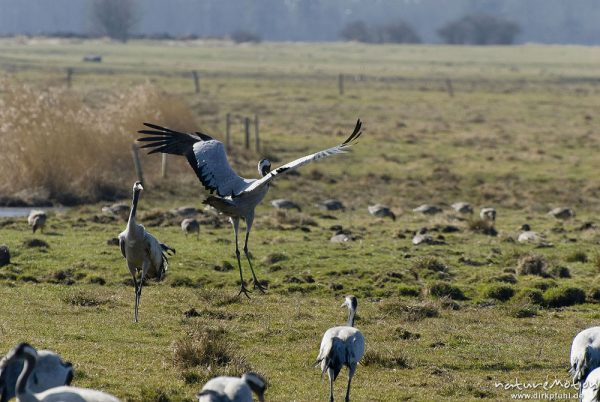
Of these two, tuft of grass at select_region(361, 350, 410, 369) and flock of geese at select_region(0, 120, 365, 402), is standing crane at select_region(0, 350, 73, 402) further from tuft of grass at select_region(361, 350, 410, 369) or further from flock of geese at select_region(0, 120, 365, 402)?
tuft of grass at select_region(361, 350, 410, 369)

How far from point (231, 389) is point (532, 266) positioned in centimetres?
1097

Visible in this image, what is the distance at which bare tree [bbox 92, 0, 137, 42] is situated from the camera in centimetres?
16125

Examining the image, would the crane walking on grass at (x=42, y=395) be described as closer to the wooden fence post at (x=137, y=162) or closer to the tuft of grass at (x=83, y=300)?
the tuft of grass at (x=83, y=300)

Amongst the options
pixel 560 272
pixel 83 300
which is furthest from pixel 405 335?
pixel 560 272

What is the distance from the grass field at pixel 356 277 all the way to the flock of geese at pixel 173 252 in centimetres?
67

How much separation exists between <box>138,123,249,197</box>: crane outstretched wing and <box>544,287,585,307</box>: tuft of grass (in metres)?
4.83

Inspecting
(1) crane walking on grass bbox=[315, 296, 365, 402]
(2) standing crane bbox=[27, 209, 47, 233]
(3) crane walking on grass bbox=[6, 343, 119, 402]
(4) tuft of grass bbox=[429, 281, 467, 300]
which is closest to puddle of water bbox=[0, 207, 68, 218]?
(2) standing crane bbox=[27, 209, 47, 233]

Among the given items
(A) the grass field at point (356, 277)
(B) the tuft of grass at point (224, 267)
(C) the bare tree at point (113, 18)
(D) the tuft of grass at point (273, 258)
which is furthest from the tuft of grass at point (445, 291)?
(C) the bare tree at point (113, 18)

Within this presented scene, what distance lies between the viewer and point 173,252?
1662 centimetres

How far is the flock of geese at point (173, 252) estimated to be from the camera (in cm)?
836

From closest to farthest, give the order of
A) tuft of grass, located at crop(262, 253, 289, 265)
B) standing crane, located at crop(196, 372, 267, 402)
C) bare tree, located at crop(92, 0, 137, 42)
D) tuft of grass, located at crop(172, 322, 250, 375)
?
standing crane, located at crop(196, 372, 267, 402), tuft of grass, located at crop(172, 322, 250, 375), tuft of grass, located at crop(262, 253, 289, 265), bare tree, located at crop(92, 0, 137, 42)

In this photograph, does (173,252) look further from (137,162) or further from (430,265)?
(137,162)

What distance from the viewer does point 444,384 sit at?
1204 cm

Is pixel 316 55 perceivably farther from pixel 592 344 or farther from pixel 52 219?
pixel 592 344
